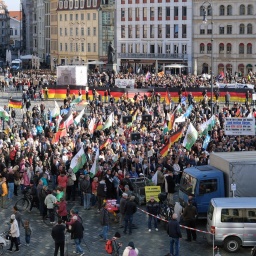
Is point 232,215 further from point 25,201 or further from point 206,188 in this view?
point 25,201

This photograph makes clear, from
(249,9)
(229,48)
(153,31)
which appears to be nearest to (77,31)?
(153,31)

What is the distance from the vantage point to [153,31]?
95875 mm

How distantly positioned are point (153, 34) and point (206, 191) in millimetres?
74603

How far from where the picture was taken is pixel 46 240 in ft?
71.1

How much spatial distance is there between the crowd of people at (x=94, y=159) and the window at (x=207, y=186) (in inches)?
77.1

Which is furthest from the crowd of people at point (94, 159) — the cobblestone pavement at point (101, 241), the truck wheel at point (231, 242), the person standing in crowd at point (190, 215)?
the truck wheel at point (231, 242)

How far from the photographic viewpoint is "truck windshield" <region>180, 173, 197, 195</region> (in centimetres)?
2286

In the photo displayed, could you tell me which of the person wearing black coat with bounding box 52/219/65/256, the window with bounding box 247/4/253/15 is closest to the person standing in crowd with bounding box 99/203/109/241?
the person wearing black coat with bounding box 52/219/65/256

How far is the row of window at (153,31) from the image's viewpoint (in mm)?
93556

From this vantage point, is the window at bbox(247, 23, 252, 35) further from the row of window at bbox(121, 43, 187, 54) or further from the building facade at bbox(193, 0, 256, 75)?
the row of window at bbox(121, 43, 187, 54)

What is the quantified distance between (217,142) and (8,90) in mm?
39704

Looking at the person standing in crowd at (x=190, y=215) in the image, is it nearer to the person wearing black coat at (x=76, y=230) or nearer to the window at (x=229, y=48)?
the person wearing black coat at (x=76, y=230)

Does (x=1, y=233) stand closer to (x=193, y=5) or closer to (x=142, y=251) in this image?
(x=142, y=251)

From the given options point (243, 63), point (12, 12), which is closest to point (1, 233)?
point (243, 63)
